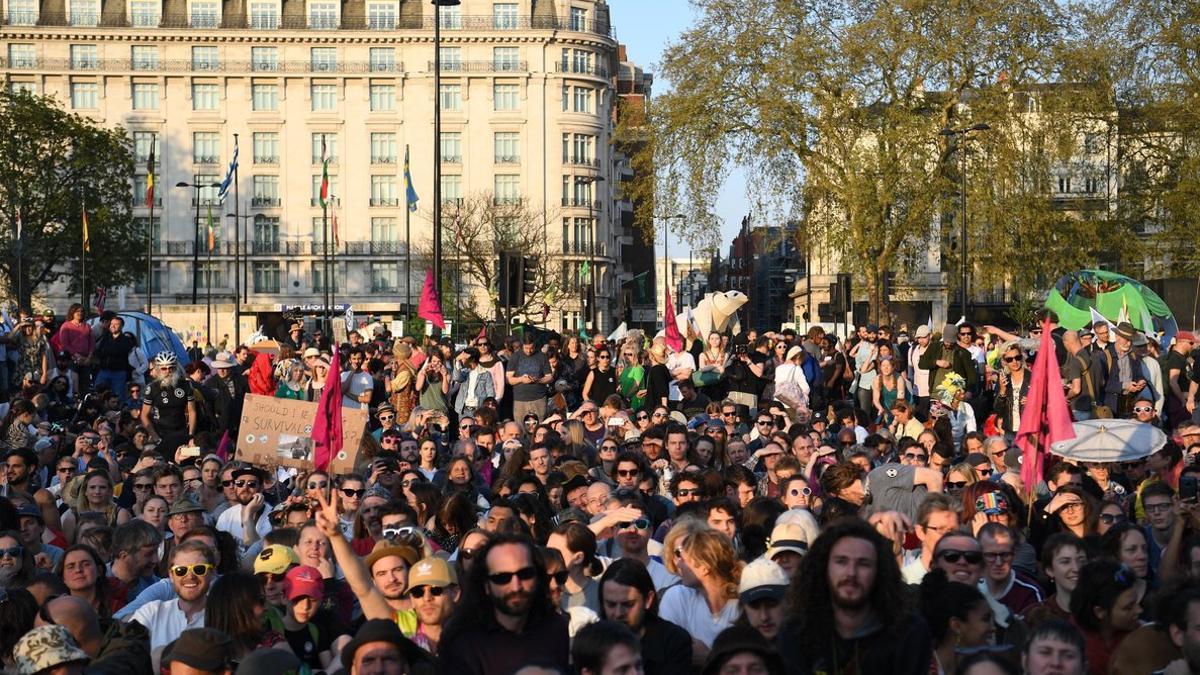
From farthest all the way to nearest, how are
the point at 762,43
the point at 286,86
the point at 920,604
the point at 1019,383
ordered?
the point at 286,86 < the point at 762,43 < the point at 1019,383 < the point at 920,604

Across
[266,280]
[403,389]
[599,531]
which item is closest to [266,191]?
[266,280]

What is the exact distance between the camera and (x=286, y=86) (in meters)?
96.9

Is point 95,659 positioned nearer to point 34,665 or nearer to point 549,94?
point 34,665

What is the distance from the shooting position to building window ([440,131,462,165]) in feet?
318

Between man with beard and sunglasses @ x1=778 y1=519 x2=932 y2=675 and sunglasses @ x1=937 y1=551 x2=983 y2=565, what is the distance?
1.58 metres

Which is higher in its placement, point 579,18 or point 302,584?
point 579,18

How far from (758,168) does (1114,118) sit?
27.3ft

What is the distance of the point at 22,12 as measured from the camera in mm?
96938

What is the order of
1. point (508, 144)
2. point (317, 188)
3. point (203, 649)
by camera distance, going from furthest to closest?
point (317, 188), point (508, 144), point (203, 649)

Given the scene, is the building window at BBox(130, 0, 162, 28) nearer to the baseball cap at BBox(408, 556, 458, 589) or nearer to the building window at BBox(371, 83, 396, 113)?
the building window at BBox(371, 83, 396, 113)

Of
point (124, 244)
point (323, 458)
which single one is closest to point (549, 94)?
point (124, 244)

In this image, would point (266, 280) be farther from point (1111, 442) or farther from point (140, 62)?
point (1111, 442)

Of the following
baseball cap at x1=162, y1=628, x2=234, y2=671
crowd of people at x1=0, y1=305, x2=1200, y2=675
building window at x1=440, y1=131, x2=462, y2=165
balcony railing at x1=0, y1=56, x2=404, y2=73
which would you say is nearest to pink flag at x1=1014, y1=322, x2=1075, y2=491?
crowd of people at x1=0, y1=305, x2=1200, y2=675

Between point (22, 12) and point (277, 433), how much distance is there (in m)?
87.8
